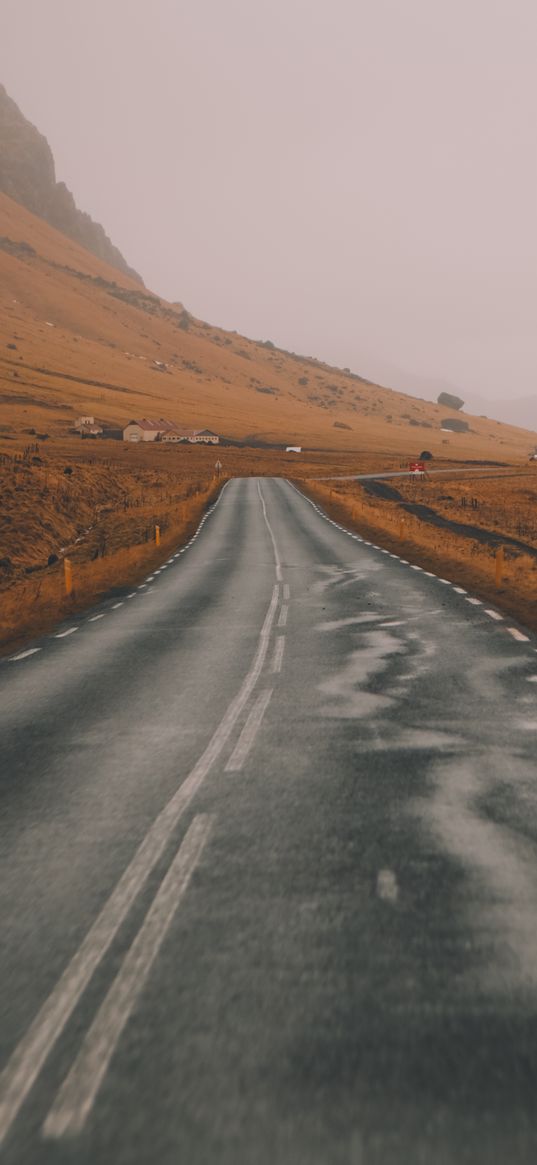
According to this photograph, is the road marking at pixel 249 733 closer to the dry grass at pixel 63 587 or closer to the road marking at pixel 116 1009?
the road marking at pixel 116 1009

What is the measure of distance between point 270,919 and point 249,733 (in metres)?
3.96

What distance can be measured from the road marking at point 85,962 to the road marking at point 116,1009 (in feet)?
0.50

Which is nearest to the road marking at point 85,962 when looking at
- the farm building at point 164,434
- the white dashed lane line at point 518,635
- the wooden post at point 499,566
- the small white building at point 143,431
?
the white dashed lane line at point 518,635

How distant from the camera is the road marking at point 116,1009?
3.19m

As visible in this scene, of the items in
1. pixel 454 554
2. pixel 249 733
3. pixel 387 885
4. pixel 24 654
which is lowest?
pixel 24 654

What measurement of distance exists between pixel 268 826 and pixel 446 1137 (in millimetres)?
3213

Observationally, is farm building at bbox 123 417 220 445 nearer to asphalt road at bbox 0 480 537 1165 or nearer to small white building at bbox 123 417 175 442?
small white building at bbox 123 417 175 442

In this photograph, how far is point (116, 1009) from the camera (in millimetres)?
3885

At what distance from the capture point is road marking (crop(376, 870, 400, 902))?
4.92m

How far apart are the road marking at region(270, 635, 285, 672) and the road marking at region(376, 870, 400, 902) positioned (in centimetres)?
663

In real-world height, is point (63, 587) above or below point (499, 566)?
below

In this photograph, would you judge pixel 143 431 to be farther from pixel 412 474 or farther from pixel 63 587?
pixel 63 587

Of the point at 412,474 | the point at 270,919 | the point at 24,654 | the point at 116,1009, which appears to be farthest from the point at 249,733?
the point at 412,474

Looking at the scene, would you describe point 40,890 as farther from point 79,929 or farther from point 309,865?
point 309,865
